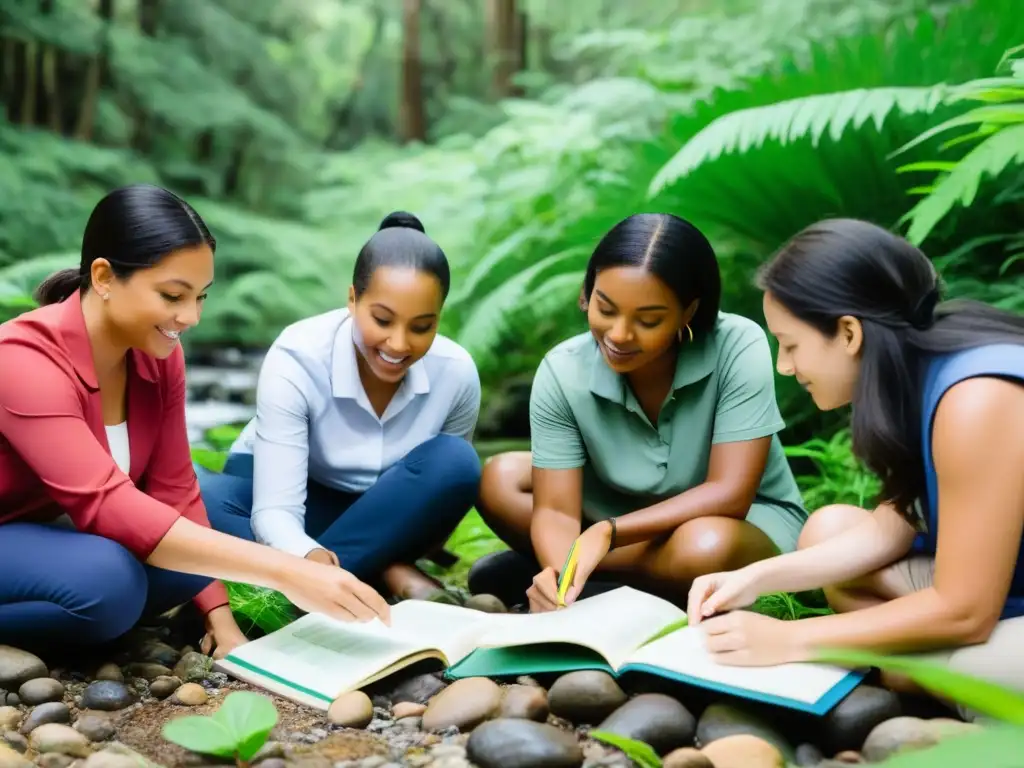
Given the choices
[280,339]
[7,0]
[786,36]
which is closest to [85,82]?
[7,0]

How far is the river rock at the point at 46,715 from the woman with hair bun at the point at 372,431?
0.52 metres

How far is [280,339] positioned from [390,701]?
33.7 inches

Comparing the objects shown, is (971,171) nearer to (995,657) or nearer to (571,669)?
(995,657)

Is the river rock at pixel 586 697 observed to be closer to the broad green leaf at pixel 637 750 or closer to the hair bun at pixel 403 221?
the broad green leaf at pixel 637 750

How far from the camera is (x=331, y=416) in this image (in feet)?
7.36

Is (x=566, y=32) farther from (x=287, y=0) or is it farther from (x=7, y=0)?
(x=7, y=0)

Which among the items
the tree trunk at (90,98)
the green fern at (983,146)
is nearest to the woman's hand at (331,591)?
the green fern at (983,146)

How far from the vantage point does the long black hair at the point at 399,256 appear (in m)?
2.05

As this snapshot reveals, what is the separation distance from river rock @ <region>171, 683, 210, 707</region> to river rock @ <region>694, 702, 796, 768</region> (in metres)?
0.82

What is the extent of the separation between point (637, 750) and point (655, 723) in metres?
0.09

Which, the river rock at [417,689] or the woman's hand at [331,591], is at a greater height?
the woman's hand at [331,591]

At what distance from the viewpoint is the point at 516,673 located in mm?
1649

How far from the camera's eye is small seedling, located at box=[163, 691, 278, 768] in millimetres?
1319

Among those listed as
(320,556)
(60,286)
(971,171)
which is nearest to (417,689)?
(320,556)
